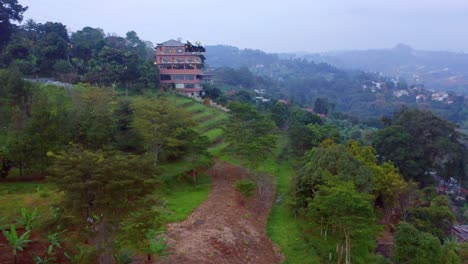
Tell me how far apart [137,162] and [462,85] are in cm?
21256

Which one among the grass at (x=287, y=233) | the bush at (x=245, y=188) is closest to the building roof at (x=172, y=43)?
the grass at (x=287, y=233)

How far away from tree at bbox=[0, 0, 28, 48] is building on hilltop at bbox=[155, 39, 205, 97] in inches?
588

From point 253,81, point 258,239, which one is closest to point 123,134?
point 258,239

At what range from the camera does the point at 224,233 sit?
15883mm

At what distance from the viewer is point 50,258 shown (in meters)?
11.1

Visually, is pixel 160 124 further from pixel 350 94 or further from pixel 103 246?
pixel 350 94

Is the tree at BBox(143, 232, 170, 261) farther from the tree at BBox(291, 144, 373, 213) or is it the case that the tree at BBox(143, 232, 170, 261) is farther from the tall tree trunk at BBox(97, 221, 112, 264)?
the tree at BBox(291, 144, 373, 213)

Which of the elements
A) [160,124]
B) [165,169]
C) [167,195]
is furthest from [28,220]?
[165,169]

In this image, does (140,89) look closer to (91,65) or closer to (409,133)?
(91,65)

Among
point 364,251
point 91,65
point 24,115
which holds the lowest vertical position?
point 364,251

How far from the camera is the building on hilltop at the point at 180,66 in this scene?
45375mm

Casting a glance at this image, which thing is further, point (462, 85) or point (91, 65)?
point (462, 85)

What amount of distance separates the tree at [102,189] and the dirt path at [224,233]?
381 cm

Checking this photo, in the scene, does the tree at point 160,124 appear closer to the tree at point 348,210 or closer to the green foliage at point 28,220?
the green foliage at point 28,220
